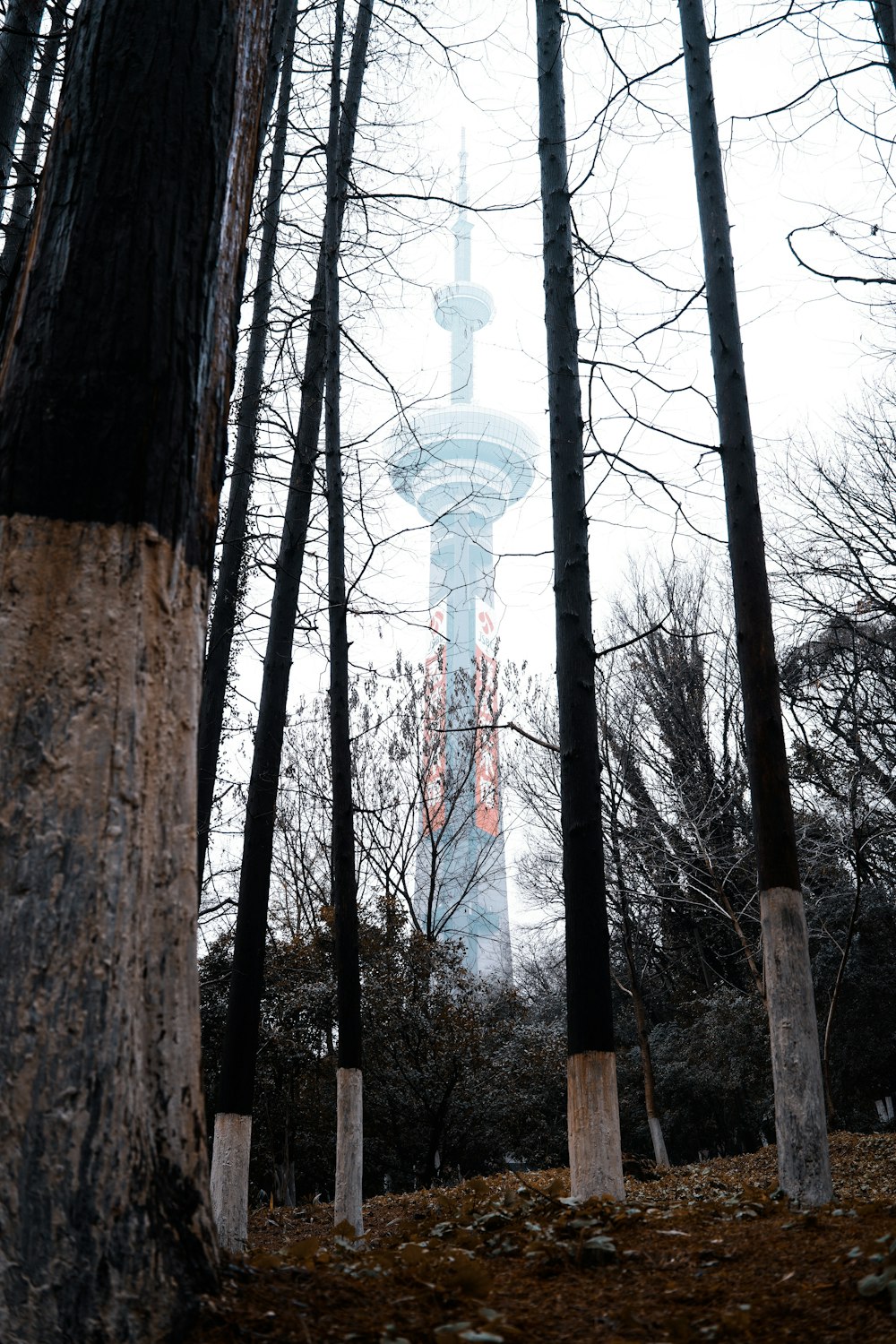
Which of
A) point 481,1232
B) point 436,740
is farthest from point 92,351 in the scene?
point 436,740

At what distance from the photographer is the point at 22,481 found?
2.08 m

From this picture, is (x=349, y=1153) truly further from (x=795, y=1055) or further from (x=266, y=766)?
(x=795, y=1055)

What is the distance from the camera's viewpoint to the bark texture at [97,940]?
1.73m

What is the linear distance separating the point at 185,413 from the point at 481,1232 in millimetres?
3003

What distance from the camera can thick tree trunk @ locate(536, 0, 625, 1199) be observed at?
577cm

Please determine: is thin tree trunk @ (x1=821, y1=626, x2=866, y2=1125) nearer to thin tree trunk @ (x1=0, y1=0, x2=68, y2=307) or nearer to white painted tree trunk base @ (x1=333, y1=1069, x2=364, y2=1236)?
white painted tree trunk base @ (x1=333, y1=1069, x2=364, y2=1236)

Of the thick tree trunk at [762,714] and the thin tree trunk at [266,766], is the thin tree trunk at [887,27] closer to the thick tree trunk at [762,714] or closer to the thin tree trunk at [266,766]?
the thick tree trunk at [762,714]

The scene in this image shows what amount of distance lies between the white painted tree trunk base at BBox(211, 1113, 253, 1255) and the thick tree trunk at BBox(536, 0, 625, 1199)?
3.34 metres

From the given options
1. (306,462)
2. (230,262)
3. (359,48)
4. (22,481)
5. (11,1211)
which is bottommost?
(11,1211)

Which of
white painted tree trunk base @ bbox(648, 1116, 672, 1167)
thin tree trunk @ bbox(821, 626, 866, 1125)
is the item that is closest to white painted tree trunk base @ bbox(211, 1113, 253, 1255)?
thin tree trunk @ bbox(821, 626, 866, 1125)

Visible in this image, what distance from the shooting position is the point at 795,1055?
5.52 m

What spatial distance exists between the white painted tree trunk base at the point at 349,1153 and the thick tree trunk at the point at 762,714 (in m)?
4.35

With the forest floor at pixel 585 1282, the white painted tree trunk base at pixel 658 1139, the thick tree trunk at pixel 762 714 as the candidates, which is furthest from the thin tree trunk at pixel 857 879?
the forest floor at pixel 585 1282

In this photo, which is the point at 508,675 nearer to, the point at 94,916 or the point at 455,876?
the point at 455,876
